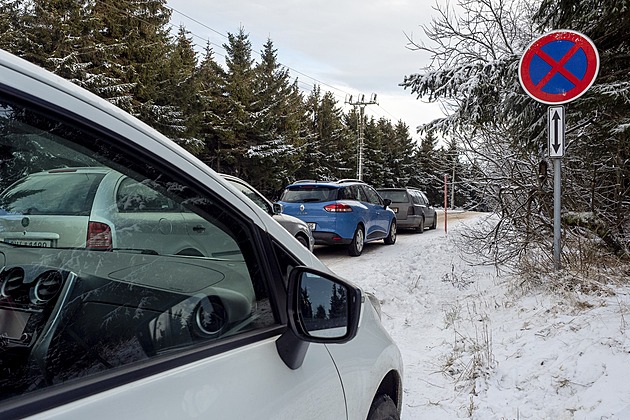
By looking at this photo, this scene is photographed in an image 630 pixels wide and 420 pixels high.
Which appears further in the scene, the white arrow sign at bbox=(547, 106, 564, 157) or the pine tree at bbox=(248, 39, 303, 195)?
the pine tree at bbox=(248, 39, 303, 195)

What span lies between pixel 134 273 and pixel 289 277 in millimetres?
450

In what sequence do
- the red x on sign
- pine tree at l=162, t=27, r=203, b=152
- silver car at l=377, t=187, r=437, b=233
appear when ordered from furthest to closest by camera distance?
pine tree at l=162, t=27, r=203, b=152, silver car at l=377, t=187, r=437, b=233, the red x on sign

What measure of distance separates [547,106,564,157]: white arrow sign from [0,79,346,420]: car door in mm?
4117

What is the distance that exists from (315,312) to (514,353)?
2947 mm

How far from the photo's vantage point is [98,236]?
4.17 ft

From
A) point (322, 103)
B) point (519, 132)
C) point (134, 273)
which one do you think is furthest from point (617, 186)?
point (322, 103)

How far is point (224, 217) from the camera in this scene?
1347mm

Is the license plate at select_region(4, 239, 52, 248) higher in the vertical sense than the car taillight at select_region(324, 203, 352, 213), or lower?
higher

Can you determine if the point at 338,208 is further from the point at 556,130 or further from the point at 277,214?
the point at 556,130

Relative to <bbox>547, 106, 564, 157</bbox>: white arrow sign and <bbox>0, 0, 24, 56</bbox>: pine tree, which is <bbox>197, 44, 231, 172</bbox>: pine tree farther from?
<bbox>547, 106, 564, 157</bbox>: white arrow sign

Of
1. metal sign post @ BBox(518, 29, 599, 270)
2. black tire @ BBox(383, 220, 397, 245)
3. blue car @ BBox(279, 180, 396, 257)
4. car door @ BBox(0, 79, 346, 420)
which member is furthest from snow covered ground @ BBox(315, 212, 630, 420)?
black tire @ BBox(383, 220, 397, 245)

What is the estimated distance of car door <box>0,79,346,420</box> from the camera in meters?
0.94

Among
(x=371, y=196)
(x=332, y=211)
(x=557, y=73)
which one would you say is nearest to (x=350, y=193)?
(x=332, y=211)

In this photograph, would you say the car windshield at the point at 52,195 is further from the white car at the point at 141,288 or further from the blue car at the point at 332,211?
the blue car at the point at 332,211
